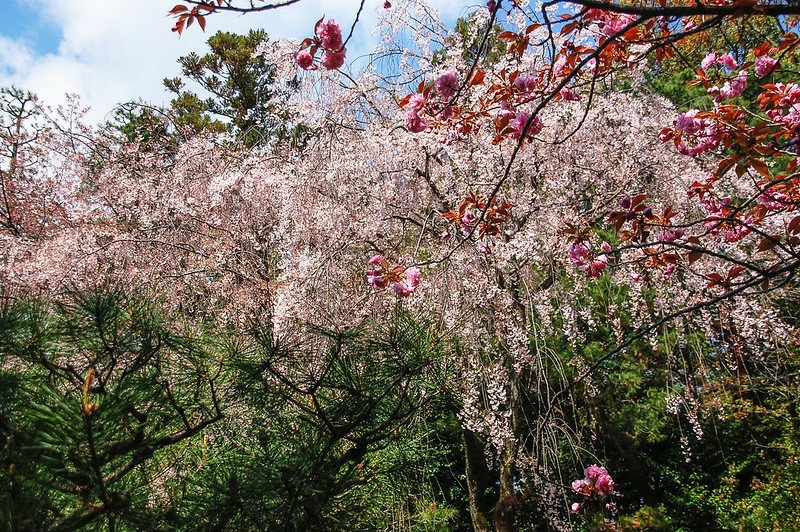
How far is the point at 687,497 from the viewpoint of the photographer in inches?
216

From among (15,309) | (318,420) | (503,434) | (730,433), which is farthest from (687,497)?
(15,309)

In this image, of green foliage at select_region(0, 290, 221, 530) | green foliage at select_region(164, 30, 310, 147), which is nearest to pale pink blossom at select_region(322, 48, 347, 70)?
green foliage at select_region(0, 290, 221, 530)

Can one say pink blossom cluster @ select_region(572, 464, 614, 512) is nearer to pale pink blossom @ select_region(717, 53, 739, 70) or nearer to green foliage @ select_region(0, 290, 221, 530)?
pale pink blossom @ select_region(717, 53, 739, 70)

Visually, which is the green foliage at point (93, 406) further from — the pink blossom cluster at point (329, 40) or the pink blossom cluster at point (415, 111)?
the pink blossom cluster at point (415, 111)

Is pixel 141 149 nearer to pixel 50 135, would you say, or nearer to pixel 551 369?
pixel 50 135

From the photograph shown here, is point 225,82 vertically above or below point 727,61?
above

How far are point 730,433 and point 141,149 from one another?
7586mm

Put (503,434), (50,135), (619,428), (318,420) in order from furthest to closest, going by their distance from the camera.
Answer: (50,135), (619,428), (503,434), (318,420)

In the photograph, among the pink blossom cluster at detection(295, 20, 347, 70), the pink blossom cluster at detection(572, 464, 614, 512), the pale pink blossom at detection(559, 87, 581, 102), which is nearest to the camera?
the pink blossom cluster at detection(295, 20, 347, 70)

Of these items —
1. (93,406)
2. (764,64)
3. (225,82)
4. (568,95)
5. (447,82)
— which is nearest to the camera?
(93,406)

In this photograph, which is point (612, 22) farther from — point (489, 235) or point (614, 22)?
point (489, 235)

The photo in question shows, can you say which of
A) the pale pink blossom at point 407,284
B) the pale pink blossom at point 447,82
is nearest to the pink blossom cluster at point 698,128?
the pale pink blossom at point 447,82

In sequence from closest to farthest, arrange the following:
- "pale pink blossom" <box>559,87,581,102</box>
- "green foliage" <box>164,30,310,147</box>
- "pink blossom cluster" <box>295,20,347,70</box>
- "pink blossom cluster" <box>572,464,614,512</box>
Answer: "pink blossom cluster" <box>295,20,347,70</box>, "pale pink blossom" <box>559,87,581,102</box>, "pink blossom cluster" <box>572,464,614,512</box>, "green foliage" <box>164,30,310,147</box>

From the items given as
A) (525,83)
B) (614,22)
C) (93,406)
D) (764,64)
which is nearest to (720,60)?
(764,64)
